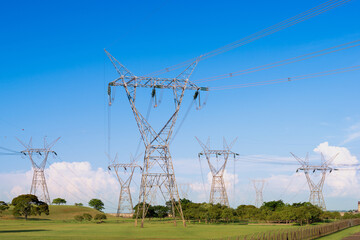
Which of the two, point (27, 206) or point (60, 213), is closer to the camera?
point (27, 206)

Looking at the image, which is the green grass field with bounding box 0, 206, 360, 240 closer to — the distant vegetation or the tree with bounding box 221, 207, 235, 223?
the distant vegetation

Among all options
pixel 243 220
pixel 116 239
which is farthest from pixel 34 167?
pixel 116 239

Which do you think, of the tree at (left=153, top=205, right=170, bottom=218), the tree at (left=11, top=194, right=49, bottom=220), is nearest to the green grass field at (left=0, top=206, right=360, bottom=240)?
the tree at (left=11, top=194, right=49, bottom=220)

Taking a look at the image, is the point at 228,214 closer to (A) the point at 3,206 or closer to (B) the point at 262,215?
(B) the point at 262,215

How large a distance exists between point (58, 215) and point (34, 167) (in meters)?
30.4

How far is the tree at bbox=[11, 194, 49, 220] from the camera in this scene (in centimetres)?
13050

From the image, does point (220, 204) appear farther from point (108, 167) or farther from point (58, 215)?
point (58, 215)

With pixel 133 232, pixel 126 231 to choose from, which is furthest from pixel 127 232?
pixel 126 231

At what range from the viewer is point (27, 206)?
12988cm

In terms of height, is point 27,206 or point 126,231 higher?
point 27,206

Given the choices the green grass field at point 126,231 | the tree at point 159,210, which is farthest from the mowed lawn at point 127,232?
the tree at point 159,210

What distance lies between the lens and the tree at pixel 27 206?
130 meters

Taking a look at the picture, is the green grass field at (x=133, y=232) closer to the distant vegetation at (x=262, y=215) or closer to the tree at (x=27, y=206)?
the distant vegetation at (x=262, y=215)

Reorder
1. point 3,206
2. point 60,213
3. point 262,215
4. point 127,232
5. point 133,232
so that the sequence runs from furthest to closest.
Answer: point 60,213
point 3,206
point 262,215
point 133,232
point 127,232
